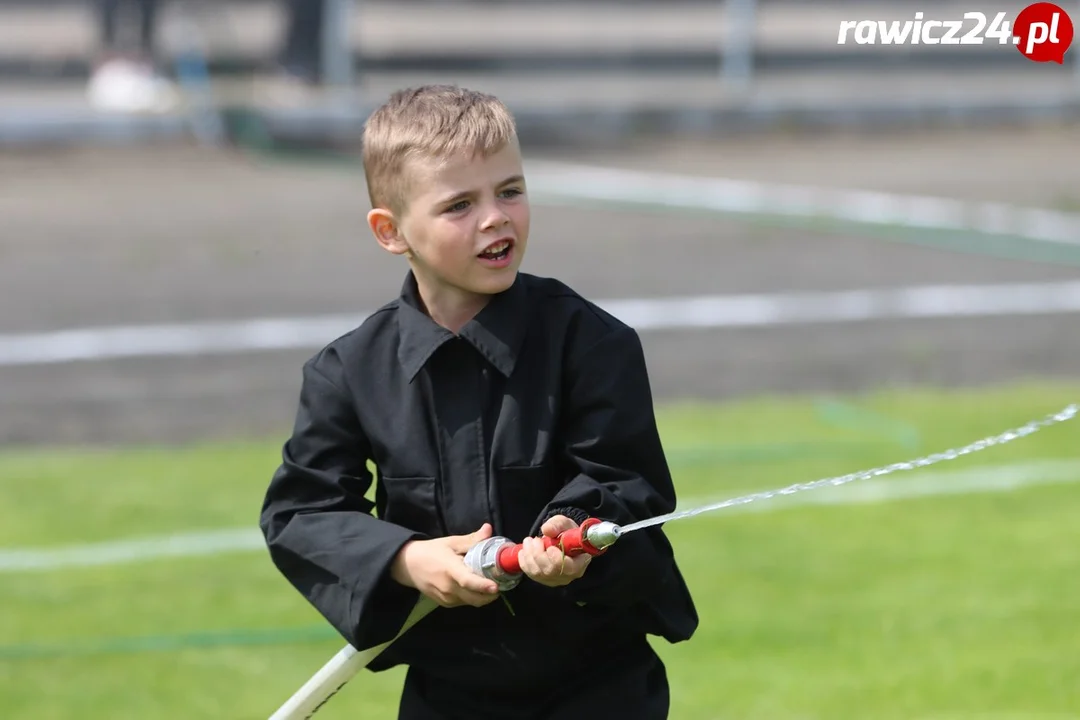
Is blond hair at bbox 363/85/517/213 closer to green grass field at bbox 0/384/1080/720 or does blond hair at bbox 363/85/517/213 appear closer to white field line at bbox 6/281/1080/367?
green grass field at bbox 0/384/1080/720

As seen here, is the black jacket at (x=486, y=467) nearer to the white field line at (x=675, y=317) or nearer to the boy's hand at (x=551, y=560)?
the boy's hand at (x=551, y=560)

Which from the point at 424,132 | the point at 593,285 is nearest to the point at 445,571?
the point at 424,132

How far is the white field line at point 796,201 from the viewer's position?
12375 millimetres

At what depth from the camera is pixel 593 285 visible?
1066 centimetres

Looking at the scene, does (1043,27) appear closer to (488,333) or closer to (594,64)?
(594,64)

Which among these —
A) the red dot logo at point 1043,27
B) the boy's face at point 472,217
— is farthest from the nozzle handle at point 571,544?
the red dot logo at point 1043,27

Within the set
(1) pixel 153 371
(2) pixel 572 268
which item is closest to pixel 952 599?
(1) pixel 153 371

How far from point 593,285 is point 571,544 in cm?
804

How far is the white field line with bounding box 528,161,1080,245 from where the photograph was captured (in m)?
12.4

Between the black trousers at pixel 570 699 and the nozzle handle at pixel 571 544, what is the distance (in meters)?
0.38

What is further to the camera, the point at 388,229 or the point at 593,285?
the point at 593,285

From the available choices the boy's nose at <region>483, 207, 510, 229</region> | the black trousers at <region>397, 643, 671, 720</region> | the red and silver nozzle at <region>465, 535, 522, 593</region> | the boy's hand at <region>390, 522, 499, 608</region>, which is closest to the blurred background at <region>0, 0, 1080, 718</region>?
the black trousers at <region>397, 643, 671, 720</region>

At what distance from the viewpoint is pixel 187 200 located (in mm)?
12914

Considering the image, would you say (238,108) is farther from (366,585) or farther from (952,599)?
(366,585)
